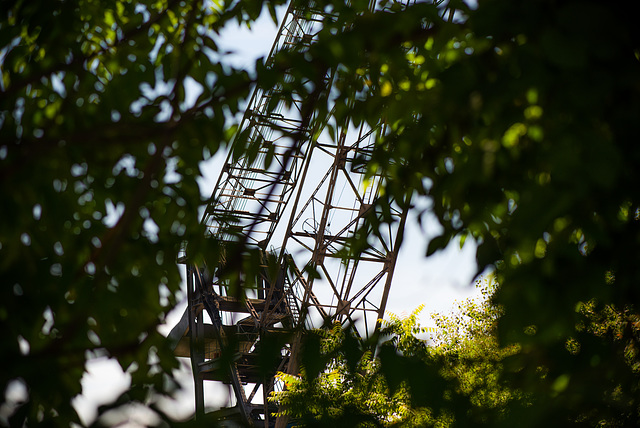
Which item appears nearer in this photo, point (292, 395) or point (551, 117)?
point (551, 117)

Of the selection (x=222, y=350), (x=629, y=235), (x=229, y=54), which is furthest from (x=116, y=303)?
(x=629, y=235)

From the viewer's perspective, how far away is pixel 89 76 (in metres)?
2.02

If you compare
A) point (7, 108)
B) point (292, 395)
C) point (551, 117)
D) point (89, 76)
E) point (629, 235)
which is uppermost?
point (292, 395)

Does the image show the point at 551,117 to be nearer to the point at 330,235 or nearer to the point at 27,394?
the point at 27,394

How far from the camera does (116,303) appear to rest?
156 centimetres

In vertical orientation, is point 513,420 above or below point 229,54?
below

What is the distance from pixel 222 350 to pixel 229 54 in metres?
0.92

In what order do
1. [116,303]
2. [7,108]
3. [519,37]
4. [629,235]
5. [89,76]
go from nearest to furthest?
1. [519,37]
2. [629,235]
3. [116,303]
4. [7,108]
5. [89,76]

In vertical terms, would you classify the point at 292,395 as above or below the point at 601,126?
above

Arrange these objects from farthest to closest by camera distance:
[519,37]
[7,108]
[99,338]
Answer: [99,338] < [7,108] < [519,37]

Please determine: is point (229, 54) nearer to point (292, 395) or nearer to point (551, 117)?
point (551, 117)

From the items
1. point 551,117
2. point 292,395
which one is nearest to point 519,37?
point 551,117

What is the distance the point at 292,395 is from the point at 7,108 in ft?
35.7

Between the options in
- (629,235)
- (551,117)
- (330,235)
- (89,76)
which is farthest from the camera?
(330,235)
